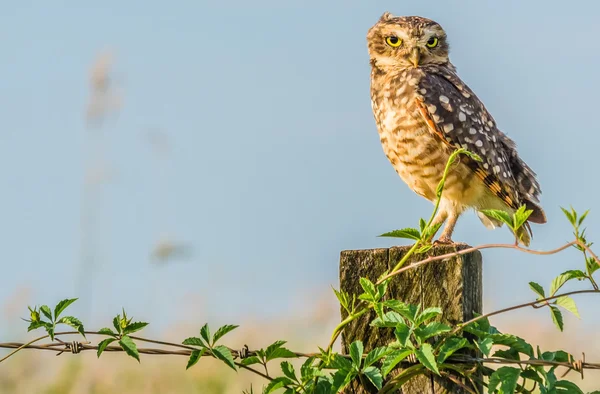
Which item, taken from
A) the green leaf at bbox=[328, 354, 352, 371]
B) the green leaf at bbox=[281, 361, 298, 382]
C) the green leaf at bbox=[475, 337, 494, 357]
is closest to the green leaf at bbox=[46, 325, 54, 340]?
the green leaf at bbox=[281, 361, 298, 382]

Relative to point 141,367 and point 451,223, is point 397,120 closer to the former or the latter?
point 451,223

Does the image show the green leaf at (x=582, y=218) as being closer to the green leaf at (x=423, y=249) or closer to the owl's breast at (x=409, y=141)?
the green leaf at (x=423, y=249)

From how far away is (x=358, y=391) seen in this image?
100 inches

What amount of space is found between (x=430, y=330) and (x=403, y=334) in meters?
0.07

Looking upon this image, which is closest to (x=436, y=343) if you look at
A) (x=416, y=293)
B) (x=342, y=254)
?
(x=416, y=293)

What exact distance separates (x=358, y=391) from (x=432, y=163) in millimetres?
2502

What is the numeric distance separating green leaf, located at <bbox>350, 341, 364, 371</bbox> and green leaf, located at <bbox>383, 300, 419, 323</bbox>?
15 cm

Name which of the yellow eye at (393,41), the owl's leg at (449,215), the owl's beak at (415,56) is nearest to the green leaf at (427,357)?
the owl's leg at (449,215)

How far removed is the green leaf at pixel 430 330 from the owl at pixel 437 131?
→ 256 centimetres

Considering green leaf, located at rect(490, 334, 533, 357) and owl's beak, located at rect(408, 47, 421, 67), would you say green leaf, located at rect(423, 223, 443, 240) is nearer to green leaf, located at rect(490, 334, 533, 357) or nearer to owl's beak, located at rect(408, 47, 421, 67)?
green leaf, located at rect(490, 334, 533, 357)

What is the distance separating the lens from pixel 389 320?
240cm

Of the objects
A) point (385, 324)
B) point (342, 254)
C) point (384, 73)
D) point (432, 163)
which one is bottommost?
point (385, 324)

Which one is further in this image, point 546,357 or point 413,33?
point 413,33

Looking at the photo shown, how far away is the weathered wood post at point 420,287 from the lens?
2516 mm
